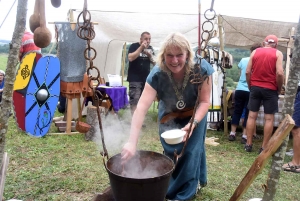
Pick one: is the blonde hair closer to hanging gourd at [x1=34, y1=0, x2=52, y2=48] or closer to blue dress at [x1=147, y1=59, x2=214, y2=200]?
blue dress at [x1=147, y1=59, x2=214, y2=200]

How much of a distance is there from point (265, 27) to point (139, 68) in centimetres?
360

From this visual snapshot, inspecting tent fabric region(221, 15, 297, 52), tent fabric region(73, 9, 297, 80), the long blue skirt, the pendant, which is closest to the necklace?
the pendant

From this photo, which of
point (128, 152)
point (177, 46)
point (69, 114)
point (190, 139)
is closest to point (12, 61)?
point (128, 152)

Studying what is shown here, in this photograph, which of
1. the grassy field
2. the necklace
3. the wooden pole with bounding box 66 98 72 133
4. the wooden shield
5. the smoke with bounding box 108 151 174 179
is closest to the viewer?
the smoke with bounding box 108 151 174 179

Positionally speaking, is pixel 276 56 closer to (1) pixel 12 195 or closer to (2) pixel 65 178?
(2) pixel 65 178

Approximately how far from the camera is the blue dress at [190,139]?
7.66 feet

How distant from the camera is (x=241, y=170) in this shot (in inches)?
143

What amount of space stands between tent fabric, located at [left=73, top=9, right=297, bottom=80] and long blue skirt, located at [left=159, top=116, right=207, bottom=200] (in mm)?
3480

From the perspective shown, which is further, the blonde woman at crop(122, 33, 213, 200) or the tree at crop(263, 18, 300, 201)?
the blonde woman at crop(122, 33, 213, 200)

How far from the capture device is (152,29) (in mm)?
6512

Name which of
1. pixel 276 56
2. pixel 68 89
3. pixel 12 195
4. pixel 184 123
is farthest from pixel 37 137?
pixel 276 56

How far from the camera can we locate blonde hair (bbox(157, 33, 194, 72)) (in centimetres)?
204

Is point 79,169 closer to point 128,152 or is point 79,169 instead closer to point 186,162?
point 186,162

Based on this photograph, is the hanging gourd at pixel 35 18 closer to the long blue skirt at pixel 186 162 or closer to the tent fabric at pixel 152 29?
the long blue skirt at pixel 186 162
